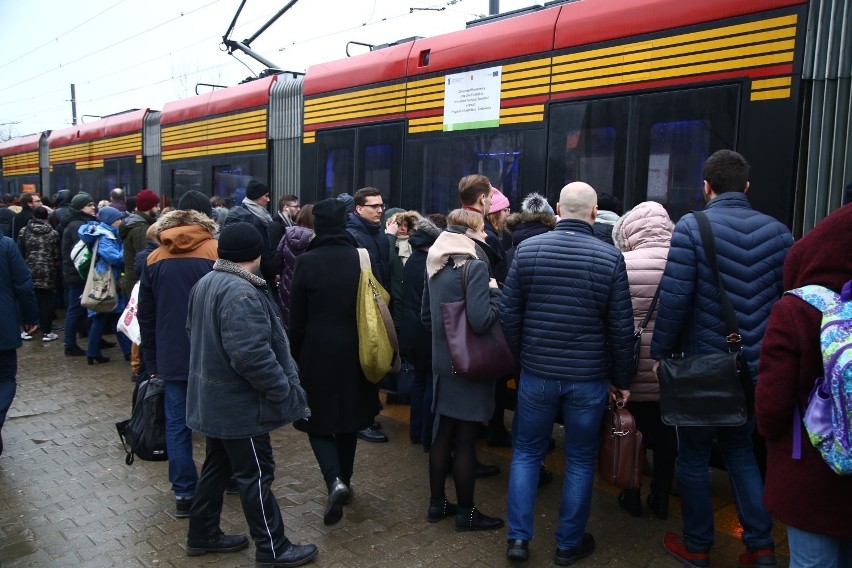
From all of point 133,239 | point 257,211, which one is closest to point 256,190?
point 257,211

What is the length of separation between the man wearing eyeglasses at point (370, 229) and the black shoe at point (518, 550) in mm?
1982

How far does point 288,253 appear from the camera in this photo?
5762mm

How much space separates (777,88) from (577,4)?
6.46ft

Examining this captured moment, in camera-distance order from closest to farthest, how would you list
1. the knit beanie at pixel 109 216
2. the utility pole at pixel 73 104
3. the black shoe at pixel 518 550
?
the black shoe at pixel 518 550
the knit beanie at pixel 109 216
the utility pole at pixel 73 104

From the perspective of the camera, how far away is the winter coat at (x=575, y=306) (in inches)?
133

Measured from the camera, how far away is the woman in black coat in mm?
4059

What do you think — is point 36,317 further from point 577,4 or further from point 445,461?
point 577,4

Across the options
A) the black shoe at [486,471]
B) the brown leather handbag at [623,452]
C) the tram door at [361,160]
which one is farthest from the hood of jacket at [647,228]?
the tram door at [361,160]

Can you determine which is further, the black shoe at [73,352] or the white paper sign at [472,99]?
the black shoe at [73,352]

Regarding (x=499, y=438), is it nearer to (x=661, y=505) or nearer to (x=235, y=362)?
(x=661, y=505)

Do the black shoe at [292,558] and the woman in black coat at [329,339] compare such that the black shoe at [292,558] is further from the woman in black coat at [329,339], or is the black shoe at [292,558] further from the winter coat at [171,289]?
the winter coat at [171,289]

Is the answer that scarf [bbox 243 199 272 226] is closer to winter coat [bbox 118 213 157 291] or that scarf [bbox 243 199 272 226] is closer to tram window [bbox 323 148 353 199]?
winter coat [bbox 118 213 157 291]

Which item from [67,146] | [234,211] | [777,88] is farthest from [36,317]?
[67,146]

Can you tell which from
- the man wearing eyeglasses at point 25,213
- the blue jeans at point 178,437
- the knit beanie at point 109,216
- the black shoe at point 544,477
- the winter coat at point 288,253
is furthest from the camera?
the man wearing eyeglasses at point 25,213
